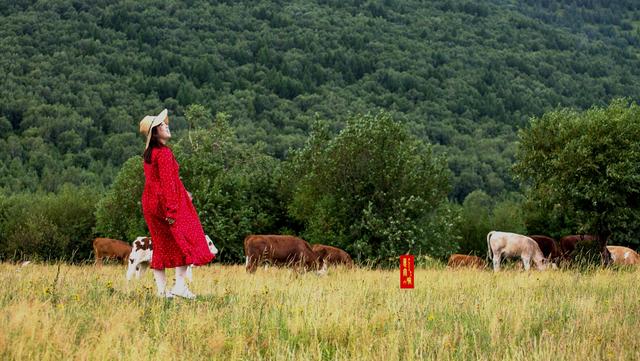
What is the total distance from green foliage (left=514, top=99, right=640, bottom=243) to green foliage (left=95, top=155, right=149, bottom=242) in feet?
92.3

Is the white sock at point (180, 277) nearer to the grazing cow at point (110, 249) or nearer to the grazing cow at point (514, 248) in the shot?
the grazing cow at point (514, 248)

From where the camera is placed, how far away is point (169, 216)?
10.5 m

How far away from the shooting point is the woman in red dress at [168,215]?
34.7 feet

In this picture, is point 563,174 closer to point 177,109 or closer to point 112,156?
point 112,156

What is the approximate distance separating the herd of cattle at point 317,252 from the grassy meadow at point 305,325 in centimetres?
419

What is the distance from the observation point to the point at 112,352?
7000 mm

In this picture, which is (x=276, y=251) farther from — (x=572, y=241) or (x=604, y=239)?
(x=572, y=241)

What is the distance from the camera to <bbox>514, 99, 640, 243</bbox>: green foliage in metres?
31.5

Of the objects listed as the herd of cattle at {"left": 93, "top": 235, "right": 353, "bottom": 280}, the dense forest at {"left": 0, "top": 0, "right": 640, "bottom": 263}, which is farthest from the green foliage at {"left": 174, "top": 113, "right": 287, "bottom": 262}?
the herd of cattle at {"left": 93, "top": 235, "right": 353, "bottom": 280}

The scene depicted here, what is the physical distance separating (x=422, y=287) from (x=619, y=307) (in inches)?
144

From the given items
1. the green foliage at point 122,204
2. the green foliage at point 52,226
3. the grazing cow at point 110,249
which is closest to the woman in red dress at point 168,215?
the grazing cow at point 110,249

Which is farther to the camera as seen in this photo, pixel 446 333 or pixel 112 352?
pixel 446 333

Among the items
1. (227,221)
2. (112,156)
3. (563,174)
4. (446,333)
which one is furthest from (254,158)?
(446,333)

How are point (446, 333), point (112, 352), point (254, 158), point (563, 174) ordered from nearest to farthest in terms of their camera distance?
point (112, 352), point (446, 333), point (563, 174), point (254, 158)
